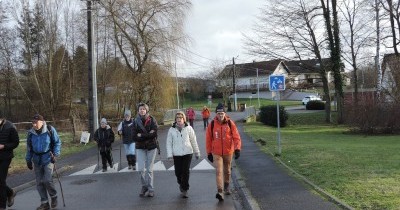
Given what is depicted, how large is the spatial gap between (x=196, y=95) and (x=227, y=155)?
92.2m

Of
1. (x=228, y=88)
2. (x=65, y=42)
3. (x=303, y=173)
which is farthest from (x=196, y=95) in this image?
(x=303, y=173)

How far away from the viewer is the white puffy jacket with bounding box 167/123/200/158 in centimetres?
920

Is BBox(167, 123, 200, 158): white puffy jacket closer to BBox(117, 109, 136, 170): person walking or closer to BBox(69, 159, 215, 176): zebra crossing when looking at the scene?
BBox(69, 159, 215, 176): zebra crossing

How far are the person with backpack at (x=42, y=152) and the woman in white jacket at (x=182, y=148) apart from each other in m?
2.15

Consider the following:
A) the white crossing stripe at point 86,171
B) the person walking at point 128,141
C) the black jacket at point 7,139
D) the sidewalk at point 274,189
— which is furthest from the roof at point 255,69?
the black jacket at point 7,139

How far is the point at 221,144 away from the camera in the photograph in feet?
29.1

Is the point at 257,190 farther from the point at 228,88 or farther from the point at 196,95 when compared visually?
the point at 196,95

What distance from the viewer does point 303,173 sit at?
1141 cm

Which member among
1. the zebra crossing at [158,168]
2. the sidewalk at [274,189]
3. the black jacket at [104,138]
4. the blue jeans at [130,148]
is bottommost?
the zebra crossing at [158,168]

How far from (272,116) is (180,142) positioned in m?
30.9

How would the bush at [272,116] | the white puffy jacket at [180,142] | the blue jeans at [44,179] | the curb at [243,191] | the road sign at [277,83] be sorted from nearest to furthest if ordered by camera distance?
the curb at [243,191] → the blue jeans at [44,179] → the white puffy jacket at [180,142] → the road sign at [277,83] → the bush at [272,116]

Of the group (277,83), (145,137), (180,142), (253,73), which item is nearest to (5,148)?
(145,137)

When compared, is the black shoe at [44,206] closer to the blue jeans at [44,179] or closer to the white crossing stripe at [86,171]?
the blue jeans at [44,179]

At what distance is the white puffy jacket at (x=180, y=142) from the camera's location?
9203mm
